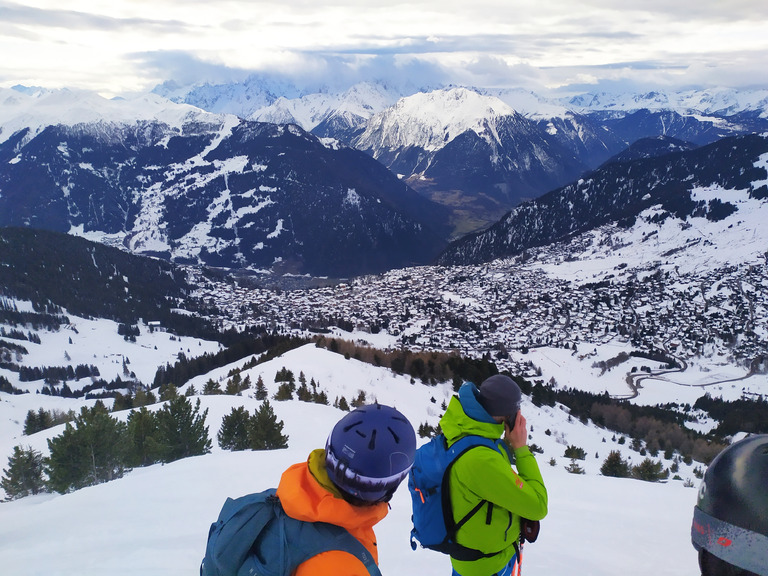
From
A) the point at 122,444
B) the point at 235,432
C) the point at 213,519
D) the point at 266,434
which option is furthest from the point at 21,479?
the point at 213,519

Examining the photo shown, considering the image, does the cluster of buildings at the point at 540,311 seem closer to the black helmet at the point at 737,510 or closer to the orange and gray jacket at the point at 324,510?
the orange and gray jacket at the point at 324,510

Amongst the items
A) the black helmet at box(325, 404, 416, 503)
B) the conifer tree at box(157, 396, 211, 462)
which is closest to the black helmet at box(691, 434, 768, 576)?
the black helmet at box(325, 404, 416, 503)

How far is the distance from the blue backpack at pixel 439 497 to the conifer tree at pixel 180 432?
56.8 ft

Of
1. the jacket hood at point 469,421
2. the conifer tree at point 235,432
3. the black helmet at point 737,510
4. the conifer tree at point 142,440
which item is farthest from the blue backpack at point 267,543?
the conifer tree at point 235,432

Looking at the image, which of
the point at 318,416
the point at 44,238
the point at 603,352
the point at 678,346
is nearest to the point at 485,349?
the point at 603,352

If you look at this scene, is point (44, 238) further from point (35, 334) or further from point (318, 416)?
point (318, 416)

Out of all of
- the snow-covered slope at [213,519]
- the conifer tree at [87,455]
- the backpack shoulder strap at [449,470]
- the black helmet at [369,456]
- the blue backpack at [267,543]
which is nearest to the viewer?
the blue backpack at [267,543]

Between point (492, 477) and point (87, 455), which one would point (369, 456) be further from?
point (87, 455)

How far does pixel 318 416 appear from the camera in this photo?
2273 cm

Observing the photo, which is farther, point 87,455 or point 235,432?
point 235,432

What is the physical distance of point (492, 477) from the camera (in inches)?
144

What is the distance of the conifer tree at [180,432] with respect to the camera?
1869 centimetres

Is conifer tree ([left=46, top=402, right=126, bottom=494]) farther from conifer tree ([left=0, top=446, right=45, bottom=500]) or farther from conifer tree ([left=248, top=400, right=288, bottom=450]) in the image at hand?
conifer tree ([left=248, top=400, right=288, bottom=450])

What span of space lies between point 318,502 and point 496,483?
1734 millimetres
